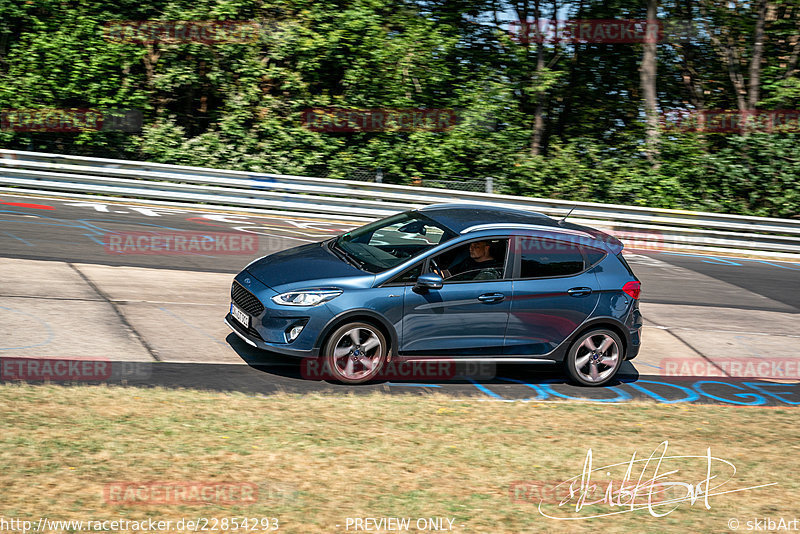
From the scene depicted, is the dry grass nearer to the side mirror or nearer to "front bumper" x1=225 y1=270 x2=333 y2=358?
"front bumper" x1=225 y1=270 x2=333 y2=358

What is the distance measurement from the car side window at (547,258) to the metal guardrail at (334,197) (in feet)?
33.1

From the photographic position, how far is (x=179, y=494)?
5.14 metres

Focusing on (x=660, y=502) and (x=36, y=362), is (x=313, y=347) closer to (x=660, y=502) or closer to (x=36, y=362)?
(x=36, y=362)

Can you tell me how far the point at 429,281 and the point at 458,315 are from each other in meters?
0.53

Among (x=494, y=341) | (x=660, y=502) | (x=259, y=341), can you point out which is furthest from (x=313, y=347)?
(x=660, y=502)

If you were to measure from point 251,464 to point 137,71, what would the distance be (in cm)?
1963

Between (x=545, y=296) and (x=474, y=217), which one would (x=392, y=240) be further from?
(x=545, y=296)

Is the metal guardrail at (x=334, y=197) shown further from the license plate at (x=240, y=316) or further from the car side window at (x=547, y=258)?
the license plate at (x=240, y=316)

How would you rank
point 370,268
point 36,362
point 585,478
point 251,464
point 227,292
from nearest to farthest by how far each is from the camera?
point 251,464 < point 585,478 < point 36,362 < point 370,268 < point 227,292

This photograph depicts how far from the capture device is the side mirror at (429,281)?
7.89m

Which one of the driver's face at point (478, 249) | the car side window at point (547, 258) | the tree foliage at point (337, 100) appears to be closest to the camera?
the driver's face at point (478, 249)

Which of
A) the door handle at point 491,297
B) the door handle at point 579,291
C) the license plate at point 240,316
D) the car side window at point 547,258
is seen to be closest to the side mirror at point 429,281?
the door handle at point 491,297

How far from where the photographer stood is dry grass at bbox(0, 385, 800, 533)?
518 cm

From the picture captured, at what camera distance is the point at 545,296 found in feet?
28.0
